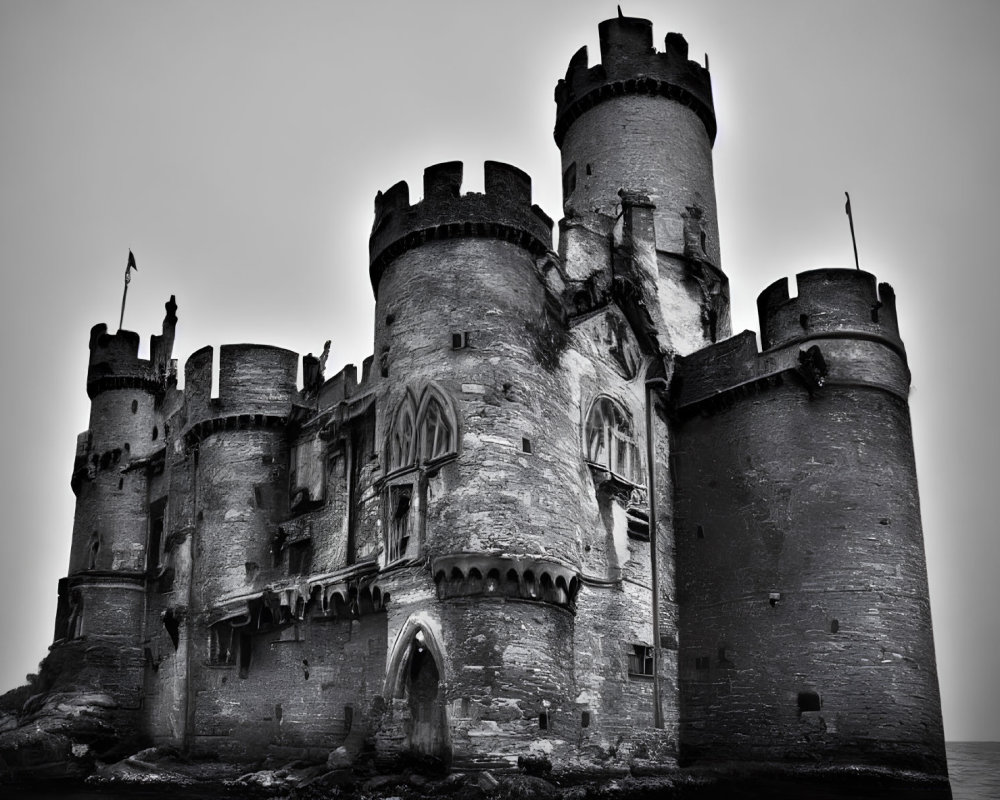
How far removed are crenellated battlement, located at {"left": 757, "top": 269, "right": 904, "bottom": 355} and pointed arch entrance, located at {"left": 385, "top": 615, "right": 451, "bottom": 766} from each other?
12.7 m

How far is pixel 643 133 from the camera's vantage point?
39.2 m

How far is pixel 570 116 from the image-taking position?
41312 mm

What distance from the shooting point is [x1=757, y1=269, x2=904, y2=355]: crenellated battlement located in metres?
30.4

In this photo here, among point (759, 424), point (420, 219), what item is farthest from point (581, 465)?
point (420, 219)

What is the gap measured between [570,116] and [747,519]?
17987mm

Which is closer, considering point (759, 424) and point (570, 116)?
point (759, 424)

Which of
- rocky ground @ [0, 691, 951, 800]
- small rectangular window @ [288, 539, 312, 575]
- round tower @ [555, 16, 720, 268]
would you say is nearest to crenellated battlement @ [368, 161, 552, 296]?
round tower @ [555, 16, 720, 268]

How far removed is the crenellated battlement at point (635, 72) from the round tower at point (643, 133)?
1.4 inches

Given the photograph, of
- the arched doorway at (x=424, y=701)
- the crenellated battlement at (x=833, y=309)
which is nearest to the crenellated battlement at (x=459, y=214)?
the crenellated battlement at (x=833, y=309)

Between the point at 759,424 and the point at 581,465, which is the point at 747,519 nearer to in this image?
the point at 759,424

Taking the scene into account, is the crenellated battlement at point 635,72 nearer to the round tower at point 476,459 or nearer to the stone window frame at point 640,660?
the round tower at point 476,459

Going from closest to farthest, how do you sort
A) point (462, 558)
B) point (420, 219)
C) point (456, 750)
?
1. point (456, 750)
2. point (462, 558)
3. point (420, 219)

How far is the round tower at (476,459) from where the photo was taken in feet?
80.4

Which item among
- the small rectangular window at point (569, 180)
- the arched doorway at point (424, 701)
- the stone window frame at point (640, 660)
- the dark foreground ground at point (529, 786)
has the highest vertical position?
the small rectangular window at point (569, 180)
